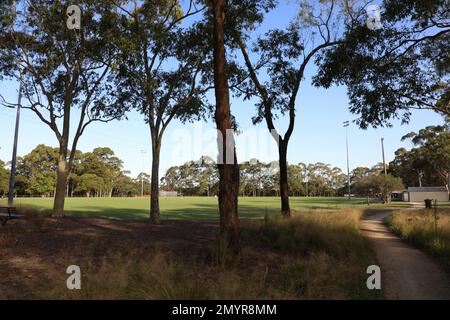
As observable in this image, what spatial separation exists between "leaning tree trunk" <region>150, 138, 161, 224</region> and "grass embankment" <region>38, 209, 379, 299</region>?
8.05 metres

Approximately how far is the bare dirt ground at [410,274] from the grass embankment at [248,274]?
452 millimetres

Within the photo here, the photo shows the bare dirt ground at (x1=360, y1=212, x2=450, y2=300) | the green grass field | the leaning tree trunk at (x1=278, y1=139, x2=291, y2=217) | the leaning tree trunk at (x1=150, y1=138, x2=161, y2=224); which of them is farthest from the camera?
the green grass field

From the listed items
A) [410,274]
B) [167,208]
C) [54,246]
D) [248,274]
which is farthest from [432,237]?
[167,208]

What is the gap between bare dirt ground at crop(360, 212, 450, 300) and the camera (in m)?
6.57

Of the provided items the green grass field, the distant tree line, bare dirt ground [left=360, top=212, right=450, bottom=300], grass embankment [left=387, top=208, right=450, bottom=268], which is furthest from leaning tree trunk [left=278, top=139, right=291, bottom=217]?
the distant tree line

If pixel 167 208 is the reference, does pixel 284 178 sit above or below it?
above

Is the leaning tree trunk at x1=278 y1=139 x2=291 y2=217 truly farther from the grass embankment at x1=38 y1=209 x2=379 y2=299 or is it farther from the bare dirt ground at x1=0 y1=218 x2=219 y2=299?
the grass embankment at x1=38 y1=209 x2=379 y2=299

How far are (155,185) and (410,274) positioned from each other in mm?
12633

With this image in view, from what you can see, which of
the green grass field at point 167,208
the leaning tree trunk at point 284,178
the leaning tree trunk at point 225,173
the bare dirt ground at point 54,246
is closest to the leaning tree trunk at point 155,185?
the bare dirt ground at point 54,246

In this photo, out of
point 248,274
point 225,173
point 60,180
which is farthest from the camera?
point 60,180

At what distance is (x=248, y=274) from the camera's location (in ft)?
24.0

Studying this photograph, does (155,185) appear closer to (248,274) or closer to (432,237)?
(248,274)
